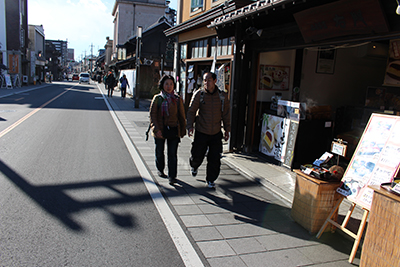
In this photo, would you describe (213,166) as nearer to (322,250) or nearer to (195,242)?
(195,242)

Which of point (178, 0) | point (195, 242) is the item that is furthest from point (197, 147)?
point (178, 0)

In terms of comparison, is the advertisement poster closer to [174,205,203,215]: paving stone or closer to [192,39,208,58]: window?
[174,205,203,215]: paving stone

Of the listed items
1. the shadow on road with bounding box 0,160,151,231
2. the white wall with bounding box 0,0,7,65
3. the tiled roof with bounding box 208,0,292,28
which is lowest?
the shadow on road with bounding box 0,160,151,231

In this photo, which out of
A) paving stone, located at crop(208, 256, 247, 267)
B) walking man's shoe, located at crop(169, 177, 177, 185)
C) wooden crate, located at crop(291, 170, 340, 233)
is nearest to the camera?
paving stone, located at crop(208, 256, 247, 267)

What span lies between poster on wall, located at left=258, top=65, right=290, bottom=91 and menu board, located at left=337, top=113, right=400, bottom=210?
13.0ft

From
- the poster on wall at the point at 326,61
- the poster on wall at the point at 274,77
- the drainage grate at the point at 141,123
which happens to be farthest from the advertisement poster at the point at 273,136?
the drainage grate at the point at 141,123

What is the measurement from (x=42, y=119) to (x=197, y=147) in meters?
8.71

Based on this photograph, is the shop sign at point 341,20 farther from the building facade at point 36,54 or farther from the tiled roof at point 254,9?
the building facade at point 36,54

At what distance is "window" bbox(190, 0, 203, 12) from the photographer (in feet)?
36.2

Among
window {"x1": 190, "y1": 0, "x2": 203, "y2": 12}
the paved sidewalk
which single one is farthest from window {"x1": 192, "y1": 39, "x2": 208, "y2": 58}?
the paved sidewalk

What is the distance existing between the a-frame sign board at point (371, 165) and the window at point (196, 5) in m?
8.91

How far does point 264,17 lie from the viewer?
21.0 ft

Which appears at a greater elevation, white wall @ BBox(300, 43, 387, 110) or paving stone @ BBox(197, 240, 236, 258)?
white wall @ BBox(300, 43, 387, 110)

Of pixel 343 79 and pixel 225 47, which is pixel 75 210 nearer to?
pixel 225 47
